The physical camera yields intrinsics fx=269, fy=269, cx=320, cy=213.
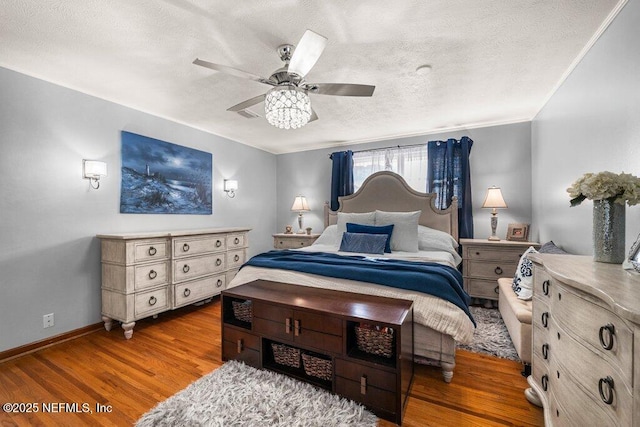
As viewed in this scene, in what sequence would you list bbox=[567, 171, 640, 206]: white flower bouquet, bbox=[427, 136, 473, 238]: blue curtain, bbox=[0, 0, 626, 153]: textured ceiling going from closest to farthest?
bbox=[567, 171, 640, 206]: white flower bouquet, bbox=[0, 0, 626, 153]: textured ceiling, bbox=[427, 136, 473, 238]: blue curtain

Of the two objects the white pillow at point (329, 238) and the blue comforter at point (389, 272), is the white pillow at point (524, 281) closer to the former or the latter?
the blue comforter at point (389, 272)

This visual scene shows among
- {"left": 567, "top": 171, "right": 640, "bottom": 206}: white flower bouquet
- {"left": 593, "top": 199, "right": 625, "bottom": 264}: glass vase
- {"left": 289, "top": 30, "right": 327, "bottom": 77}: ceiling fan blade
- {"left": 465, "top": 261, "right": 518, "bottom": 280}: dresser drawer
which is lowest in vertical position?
{"left": 465, "top": 261, "right": 518, "bottom": 280}: dresser drawer

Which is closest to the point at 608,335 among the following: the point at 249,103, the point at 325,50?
the point at 325,50

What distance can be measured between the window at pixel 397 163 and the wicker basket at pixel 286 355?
3.11 metres

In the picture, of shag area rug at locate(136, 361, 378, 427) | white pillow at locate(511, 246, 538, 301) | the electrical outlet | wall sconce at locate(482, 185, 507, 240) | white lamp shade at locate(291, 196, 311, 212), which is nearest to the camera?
shag area rug at locate(136, 361, 378, 427)

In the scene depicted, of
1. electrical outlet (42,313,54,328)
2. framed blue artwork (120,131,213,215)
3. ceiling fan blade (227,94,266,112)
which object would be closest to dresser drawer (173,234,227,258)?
framed blue artwork (120,131,213,215)

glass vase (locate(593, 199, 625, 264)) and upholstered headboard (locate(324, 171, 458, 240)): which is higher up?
upholstered headboard (locate(324, 171, 458, 240))

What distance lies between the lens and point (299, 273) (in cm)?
233

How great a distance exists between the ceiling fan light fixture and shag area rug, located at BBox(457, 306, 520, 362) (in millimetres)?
2357

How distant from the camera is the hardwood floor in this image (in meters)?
1.56

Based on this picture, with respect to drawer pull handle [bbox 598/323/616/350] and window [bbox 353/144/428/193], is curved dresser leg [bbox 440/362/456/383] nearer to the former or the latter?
drawer pull handle [bbox 598/323/616/350]

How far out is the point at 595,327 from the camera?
856 mm

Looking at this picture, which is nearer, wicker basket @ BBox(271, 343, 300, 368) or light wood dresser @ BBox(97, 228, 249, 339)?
wicker basket @ BBox(271, 343, 300, 368)

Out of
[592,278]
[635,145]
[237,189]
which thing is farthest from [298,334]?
[237,189]
